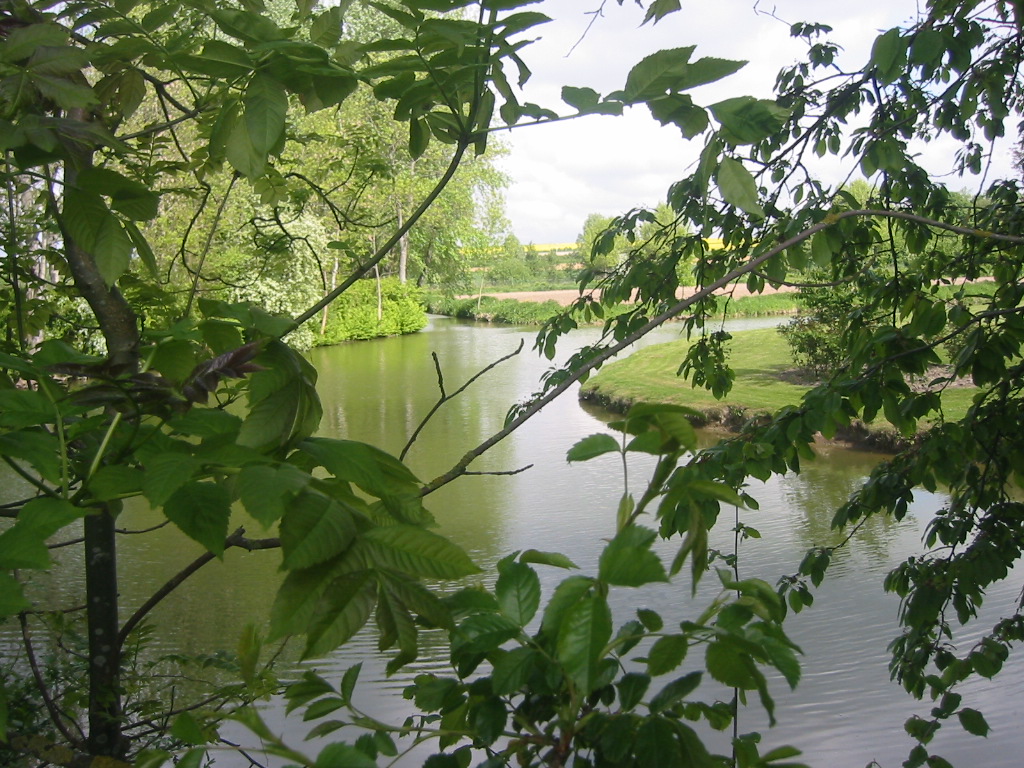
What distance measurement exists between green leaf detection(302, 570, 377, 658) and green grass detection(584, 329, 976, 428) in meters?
6.72

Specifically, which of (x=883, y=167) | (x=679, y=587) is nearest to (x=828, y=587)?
(x=679, y=587)

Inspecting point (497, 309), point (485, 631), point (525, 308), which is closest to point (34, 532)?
point (485, 631)

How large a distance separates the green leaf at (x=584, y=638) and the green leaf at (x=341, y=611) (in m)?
0.10

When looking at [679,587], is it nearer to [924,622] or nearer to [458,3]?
[924,622]

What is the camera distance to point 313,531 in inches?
17.3

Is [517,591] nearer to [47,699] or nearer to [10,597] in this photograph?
[10,597]

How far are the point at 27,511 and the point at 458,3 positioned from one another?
43cm

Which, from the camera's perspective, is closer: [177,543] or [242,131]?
[242,131]

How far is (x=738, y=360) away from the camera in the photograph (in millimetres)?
12062

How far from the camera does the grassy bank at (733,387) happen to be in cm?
792

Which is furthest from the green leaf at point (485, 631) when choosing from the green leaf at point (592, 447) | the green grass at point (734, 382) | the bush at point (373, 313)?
the bush at point (373, 313)

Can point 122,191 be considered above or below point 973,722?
above

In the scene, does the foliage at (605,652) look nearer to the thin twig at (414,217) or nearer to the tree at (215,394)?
the tree at (215,394)

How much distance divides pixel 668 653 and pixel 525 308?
22.6 m
